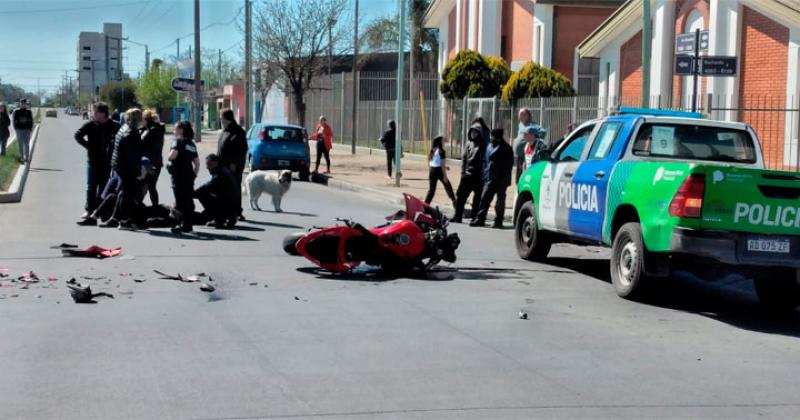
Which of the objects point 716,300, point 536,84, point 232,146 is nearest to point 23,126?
point 232,146

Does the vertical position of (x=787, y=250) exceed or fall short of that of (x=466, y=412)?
it exceeds it

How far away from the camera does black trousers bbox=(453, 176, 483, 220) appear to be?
56.2ft

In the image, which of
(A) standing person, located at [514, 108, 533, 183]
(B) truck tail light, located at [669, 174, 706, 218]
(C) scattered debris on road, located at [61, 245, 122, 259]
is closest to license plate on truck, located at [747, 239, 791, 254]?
(B) truck tail light, located at [669, 174, 706, 218]

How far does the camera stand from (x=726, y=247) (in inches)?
354

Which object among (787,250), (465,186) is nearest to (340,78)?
(465,186)

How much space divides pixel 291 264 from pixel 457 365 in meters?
5.05

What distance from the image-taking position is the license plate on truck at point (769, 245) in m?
9.05

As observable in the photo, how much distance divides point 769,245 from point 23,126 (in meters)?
24.6

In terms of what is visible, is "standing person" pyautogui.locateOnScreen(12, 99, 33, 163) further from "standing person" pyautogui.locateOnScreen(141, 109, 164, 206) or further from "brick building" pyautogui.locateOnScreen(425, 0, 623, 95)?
"brick building" pyautogui.locateOnScreen(425, 0, 623, 95)

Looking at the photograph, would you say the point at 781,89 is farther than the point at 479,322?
Yes

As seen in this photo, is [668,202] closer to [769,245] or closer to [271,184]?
[769,245]

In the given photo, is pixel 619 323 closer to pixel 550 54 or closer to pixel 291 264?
pixel 291 264

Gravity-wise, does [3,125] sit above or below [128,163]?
above

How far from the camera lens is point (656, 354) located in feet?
25.3
